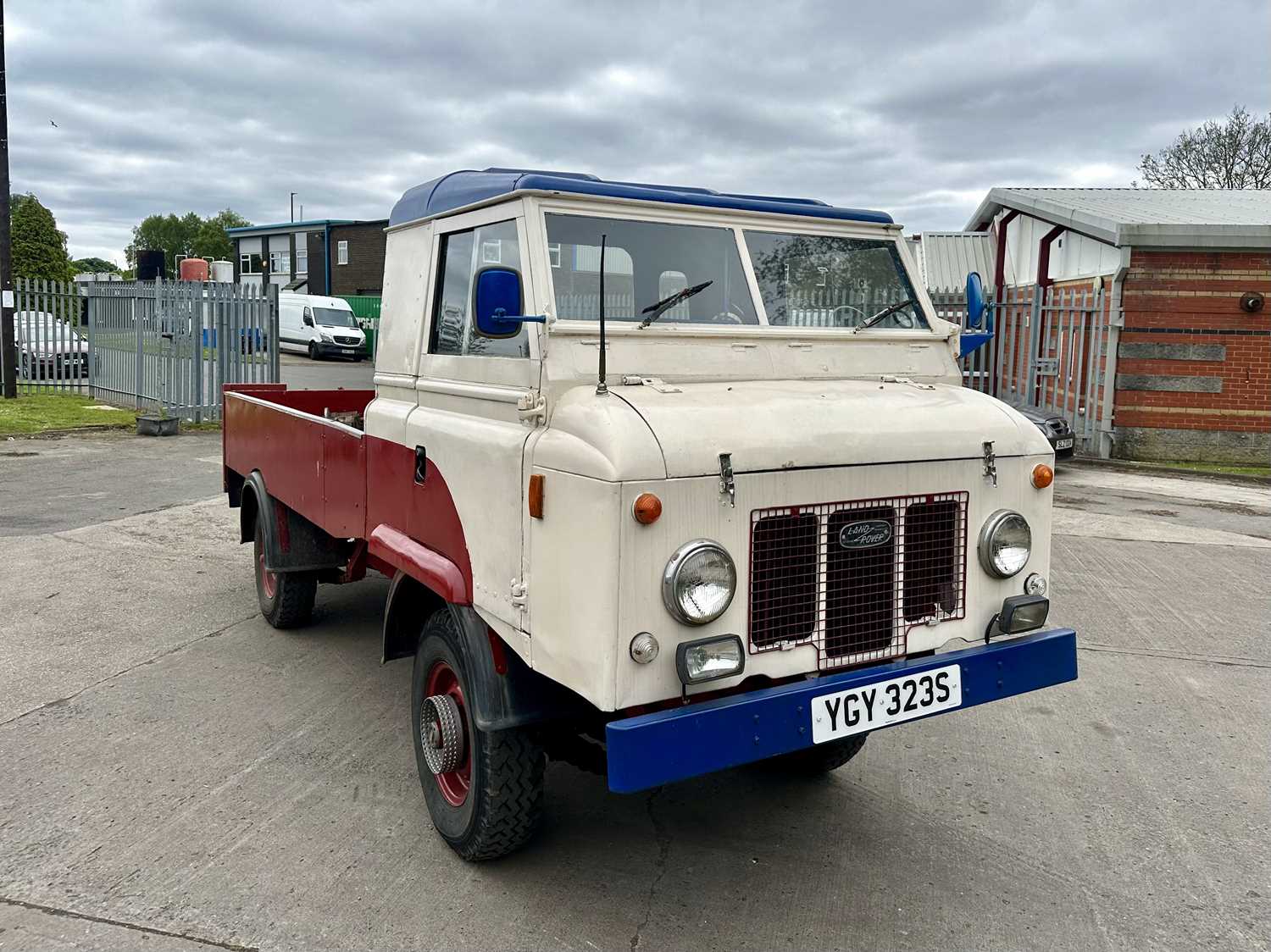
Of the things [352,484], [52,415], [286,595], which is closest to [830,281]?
[352,484]

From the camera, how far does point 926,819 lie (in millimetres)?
4207

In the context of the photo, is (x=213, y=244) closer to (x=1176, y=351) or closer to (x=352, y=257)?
(x=352, y=257)

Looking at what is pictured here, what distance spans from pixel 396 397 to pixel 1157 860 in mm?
3466

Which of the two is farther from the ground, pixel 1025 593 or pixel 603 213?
pixel 603 213

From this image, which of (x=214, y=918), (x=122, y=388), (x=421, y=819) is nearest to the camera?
(x=214, y=918)

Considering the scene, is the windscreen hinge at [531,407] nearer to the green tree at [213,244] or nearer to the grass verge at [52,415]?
the grass verge at [52,415]

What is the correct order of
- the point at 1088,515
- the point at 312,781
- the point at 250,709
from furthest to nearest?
the point at 1088,515
the point at 250,709
the point at 312,781

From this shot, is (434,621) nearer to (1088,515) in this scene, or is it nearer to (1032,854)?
(1032,854)

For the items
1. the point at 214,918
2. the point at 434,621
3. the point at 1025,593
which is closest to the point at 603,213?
the point at 434,621

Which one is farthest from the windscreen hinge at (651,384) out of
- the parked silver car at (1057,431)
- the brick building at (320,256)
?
the brick building at (320,256)

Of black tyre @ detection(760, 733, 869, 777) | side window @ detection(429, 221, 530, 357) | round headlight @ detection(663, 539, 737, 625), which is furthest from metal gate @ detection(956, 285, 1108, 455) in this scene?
round headlight @ detection(663, 539, 737, 625)

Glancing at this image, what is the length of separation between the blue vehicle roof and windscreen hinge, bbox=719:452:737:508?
127 centimetres

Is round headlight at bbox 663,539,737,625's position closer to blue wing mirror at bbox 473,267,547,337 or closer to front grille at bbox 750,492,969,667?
front grille at bbox 750,492,969,667

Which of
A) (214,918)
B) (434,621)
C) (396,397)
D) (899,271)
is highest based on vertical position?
(899,271)
